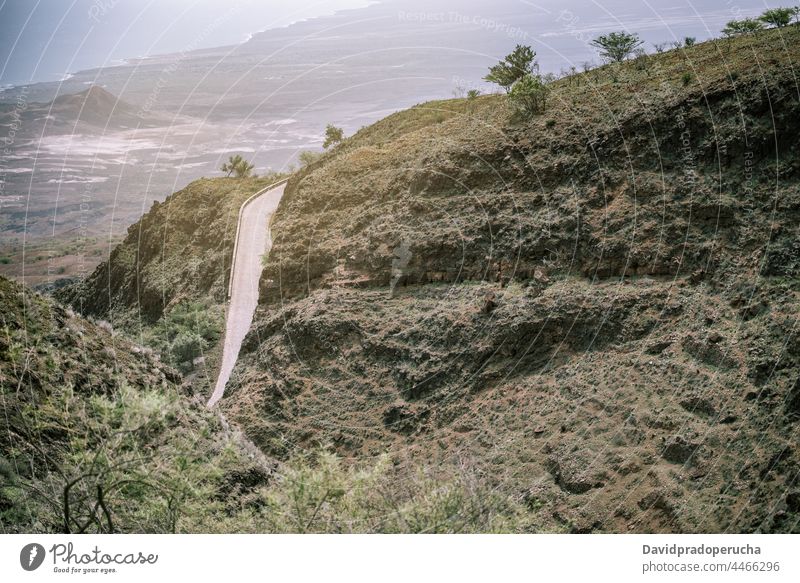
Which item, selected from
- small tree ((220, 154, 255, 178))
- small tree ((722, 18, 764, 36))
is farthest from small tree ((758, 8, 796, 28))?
small tree ((220, 154, 255, 178))

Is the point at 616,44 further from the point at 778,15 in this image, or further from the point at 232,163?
the point at 232,163

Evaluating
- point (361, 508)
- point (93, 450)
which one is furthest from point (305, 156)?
point (361, 508)

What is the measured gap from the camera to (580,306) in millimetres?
28812

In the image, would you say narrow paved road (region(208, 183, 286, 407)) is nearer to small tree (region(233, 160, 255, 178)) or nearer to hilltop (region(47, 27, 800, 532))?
hilltop (region(47, 27, 800, 532))

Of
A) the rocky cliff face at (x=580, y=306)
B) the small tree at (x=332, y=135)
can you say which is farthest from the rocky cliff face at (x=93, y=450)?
the small tree at (x=332, y=135)

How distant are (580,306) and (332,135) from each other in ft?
99.9

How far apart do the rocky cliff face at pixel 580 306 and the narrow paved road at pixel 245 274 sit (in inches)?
57.4

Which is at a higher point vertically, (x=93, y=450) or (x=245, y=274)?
(x=245, y=274)

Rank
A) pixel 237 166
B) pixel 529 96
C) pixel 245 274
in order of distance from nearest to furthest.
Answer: pixel 529 96
pixel 245 274
pixel 237 166

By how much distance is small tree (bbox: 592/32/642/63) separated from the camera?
3744 centimetres

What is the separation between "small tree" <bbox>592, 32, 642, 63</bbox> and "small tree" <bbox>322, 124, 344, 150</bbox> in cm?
2070

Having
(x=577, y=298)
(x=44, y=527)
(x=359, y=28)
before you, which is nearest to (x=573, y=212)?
(x=577, y=298)

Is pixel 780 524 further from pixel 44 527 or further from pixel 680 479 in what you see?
pixel 44 527
